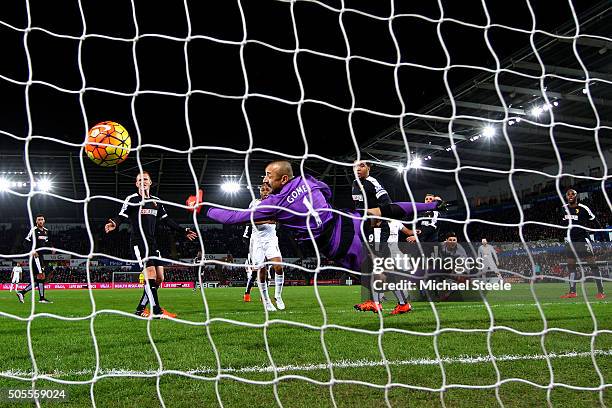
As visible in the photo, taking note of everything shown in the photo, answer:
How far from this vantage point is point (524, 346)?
156 inches

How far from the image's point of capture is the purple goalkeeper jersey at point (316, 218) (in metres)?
3.42

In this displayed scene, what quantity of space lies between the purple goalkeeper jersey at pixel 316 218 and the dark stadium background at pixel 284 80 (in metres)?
3.22

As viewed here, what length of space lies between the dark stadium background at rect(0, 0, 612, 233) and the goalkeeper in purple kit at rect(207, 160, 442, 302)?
3.09 metres

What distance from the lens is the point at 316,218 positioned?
348cm

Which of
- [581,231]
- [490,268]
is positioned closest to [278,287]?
[490,268]

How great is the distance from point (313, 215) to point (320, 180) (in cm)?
591

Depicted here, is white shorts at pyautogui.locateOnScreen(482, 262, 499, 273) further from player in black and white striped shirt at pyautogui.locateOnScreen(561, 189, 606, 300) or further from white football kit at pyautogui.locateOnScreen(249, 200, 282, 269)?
white football kit at pyautogui.locateOnScreen(249, 200, 282, 269)

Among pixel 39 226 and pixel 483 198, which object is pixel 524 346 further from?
Result: pixel 483 198

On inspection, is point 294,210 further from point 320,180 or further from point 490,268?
point 320,180

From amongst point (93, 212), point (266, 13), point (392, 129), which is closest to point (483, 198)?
point (392, 129)

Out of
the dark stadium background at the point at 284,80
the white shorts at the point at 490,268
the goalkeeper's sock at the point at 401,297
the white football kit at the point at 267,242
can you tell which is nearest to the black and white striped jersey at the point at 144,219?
the dark stadium background at the point at 284,80

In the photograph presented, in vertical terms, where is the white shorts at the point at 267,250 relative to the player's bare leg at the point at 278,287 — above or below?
above

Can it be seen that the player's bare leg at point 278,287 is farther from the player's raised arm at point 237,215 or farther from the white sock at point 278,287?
the player's raised arm at point 237,215

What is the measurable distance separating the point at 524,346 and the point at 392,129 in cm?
1730
